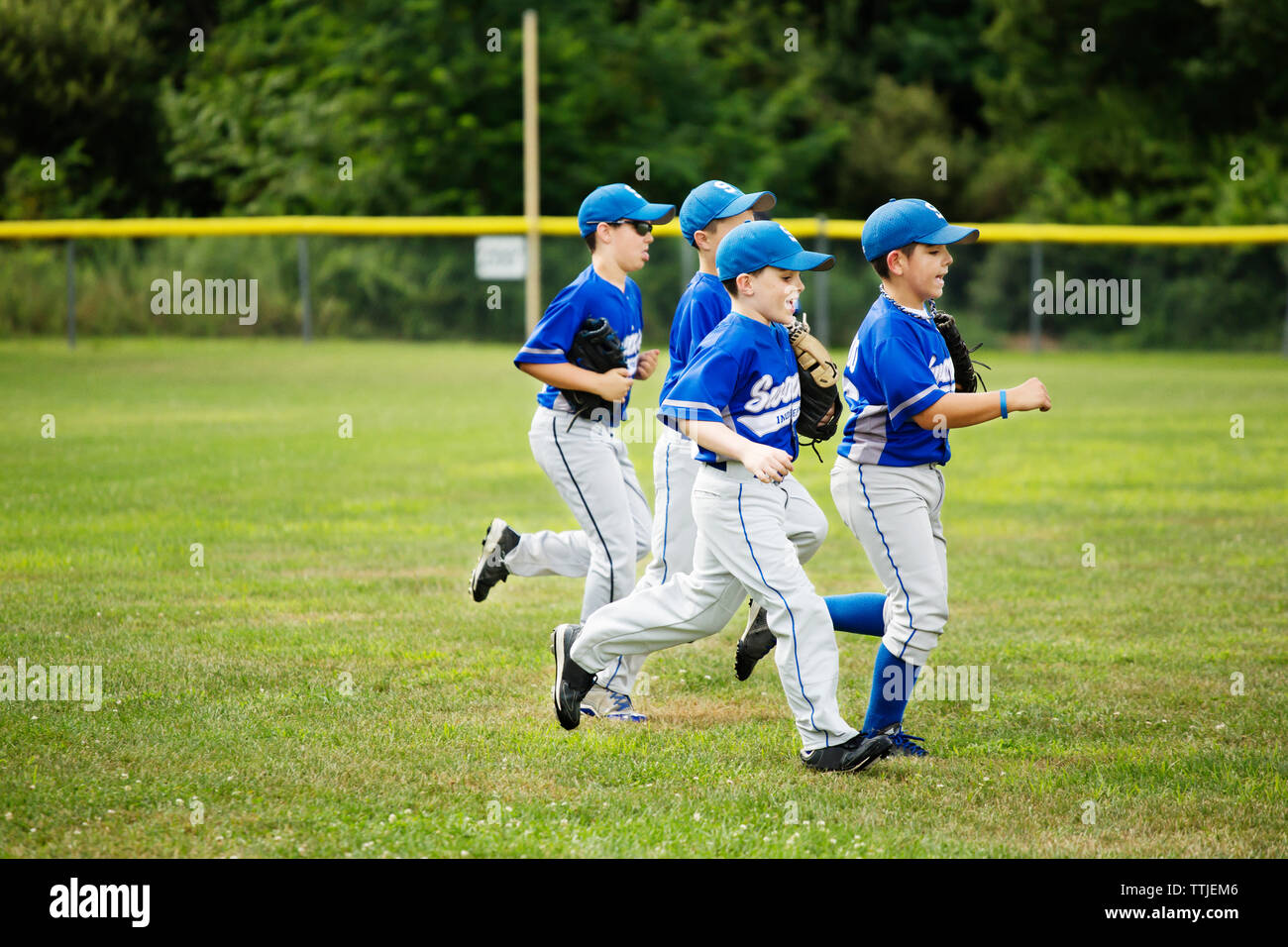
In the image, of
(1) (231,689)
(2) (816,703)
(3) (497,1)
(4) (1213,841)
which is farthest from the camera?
(3) (497,1)

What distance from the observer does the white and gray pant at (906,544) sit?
4797 millimetres

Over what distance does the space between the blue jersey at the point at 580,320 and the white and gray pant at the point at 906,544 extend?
1129mm

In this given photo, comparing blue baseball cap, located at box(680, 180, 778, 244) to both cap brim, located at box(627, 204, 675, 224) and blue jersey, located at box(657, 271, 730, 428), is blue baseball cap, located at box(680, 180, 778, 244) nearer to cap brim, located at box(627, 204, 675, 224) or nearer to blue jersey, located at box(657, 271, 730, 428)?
cap brim, located at box(627, 204, 675, 224)

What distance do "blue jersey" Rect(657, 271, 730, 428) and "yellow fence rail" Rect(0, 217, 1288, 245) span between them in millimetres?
17275

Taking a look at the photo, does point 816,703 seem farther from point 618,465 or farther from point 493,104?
point 493,104

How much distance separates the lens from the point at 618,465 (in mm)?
5664

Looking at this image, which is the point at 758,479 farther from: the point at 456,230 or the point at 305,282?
the point at 305,282

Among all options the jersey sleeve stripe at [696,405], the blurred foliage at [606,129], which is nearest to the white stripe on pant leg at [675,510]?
the jersey sleeve stripe at [696,405]

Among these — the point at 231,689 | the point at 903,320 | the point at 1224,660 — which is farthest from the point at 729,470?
the point at 1224,660

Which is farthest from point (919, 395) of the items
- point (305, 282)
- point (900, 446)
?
point (305, 282)

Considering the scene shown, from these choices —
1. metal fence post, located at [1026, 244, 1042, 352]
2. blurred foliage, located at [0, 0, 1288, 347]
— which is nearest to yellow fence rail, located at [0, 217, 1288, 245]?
metal fence post, located at [1026, 244, 1042, 352]

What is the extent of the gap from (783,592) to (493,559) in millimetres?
2134

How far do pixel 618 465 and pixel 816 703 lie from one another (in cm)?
149

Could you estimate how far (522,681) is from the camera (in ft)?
19.0
